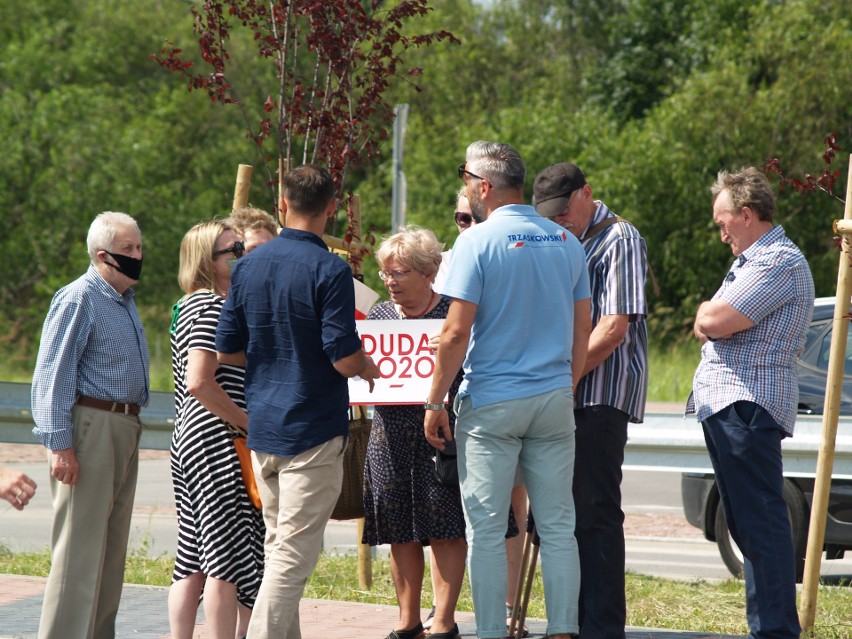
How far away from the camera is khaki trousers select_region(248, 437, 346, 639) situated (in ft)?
16.7

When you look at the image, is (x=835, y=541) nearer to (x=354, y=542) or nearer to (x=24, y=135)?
(x=354, y=542)

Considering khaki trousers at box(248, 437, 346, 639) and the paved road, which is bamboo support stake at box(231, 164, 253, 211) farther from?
the paved road

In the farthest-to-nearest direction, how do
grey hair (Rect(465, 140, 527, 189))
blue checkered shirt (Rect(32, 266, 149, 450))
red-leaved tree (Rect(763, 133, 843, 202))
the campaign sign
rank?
the campaign sign < red-leaved tree (Rect(763, 133, 843, 202)) < blue checkered shirt (Rect(32, 266, 149, 450)) < grey hair (Rect(465, 140, 527, 189))

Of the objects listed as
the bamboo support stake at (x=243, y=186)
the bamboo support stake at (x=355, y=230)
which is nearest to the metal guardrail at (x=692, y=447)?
the bamboo support stake at (x=355, y=230)

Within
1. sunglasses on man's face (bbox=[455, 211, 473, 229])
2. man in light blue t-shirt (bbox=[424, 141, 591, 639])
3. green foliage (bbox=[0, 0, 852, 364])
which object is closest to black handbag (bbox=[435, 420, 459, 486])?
man in light blue t-shirt (bbox=[424, 141, 591, 639])

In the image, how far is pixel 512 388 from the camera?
520 centimetres

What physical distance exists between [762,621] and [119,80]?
3614cm

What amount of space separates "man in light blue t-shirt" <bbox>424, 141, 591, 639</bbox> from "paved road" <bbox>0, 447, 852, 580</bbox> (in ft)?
12.7

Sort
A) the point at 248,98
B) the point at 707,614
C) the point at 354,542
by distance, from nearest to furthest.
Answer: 1. the point at 707,614
2. the point at 354,542
3. the point at 248,98

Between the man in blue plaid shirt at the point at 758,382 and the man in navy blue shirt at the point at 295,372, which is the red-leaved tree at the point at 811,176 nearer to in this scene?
the man in blue plaid shirt at the point at 758,382

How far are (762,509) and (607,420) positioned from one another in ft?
2.43

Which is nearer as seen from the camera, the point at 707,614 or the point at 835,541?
the point at 707,614

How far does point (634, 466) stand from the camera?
A: 8.48 m

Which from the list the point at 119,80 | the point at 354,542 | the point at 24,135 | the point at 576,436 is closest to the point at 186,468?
the point at 576,436
